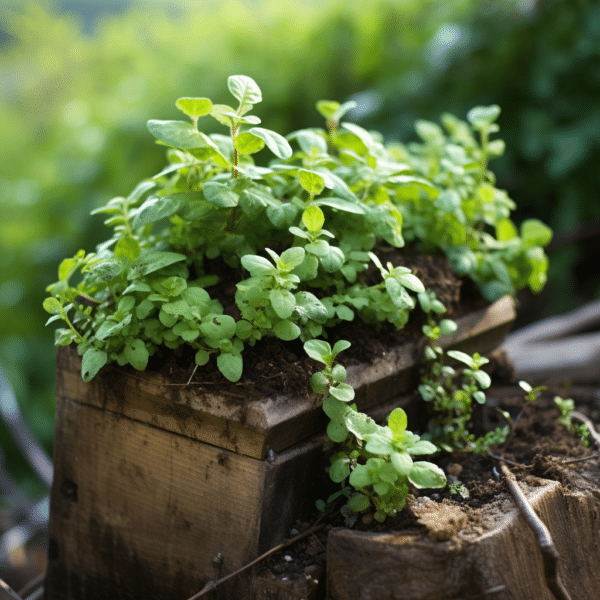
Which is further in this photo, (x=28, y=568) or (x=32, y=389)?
(x=32, y=389)

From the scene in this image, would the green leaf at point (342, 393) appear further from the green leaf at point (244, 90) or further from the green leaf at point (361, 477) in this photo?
the green leaf at point (244, 90)

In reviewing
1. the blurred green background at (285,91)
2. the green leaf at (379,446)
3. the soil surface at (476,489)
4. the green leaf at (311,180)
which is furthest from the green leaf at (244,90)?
the blurred green background at (285,91)

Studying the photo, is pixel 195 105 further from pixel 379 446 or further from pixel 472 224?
pixel 472 224

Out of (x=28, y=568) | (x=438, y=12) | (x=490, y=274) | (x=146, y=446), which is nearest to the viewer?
(x=146, y=446)

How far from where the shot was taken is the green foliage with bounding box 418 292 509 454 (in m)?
1.16

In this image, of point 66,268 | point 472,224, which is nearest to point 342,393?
point 66,268

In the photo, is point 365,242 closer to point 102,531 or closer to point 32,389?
point 102,531

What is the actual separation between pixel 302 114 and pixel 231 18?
36.4 inches

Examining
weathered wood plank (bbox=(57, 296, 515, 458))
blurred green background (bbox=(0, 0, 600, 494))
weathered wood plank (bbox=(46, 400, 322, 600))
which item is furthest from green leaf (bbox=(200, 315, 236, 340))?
blurred green background (bbox=(0, 0, 600, 494))

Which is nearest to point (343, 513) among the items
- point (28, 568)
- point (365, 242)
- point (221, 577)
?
point (221, 577)

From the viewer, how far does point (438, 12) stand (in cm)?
313

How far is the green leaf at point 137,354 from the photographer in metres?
0.96

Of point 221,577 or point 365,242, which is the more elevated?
point 365,242

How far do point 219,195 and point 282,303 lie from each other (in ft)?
0.72
